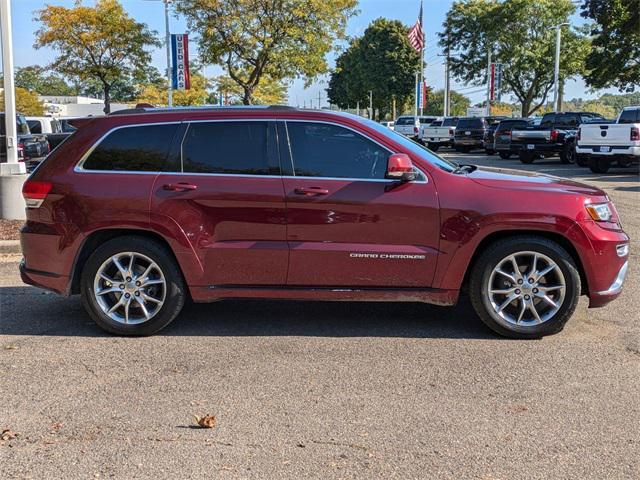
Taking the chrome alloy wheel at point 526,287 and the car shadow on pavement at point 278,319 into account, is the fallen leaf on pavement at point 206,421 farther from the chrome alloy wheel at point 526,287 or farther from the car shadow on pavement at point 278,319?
the chrome alloy wheel at point 526,287

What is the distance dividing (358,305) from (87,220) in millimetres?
2508

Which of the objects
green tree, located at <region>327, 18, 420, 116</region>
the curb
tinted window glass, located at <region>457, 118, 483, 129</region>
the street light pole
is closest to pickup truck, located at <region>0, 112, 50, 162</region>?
the street light pole

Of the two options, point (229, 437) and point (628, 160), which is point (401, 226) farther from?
point (628, 160)

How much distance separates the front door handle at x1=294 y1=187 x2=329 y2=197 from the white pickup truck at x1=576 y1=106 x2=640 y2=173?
15233 millimetres

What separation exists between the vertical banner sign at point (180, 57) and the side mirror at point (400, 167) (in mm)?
23670

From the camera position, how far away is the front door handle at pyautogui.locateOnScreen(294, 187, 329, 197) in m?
5.08

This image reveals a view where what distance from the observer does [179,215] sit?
517 centimetres

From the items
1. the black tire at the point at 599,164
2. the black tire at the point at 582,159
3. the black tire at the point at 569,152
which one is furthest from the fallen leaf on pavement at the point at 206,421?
the black tire at the point at 569,152

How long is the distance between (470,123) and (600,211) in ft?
93.7

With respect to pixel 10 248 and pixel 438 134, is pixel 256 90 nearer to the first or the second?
pixel 438 134

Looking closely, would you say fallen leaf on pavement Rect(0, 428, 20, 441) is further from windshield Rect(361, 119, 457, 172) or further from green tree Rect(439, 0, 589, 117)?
green tree Rect(439, 0, 589, 117)

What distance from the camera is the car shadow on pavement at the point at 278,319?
5.46 meters

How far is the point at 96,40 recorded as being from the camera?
32.5 m

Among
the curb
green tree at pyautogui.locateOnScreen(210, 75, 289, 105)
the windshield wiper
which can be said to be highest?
green tree at pyautogui.locateOnScreen(210, 75, 289, 105)
